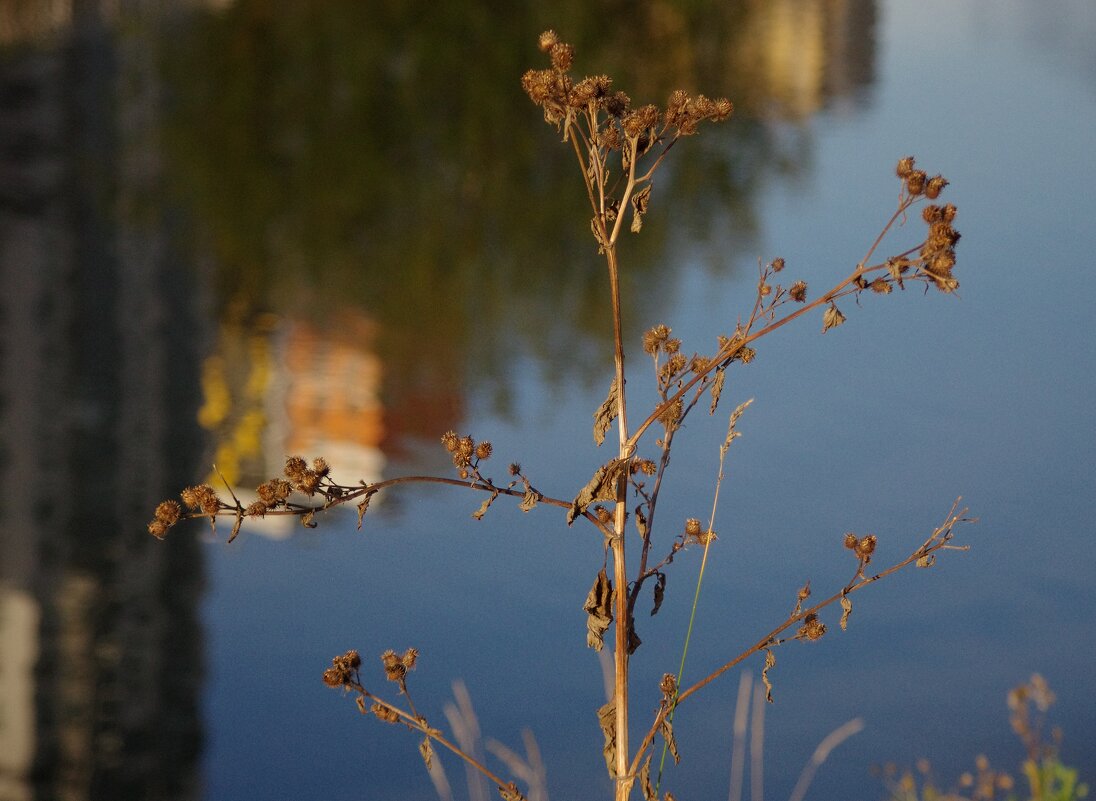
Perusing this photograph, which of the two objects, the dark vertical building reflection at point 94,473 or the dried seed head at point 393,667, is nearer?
the dried seed head at point 393,667

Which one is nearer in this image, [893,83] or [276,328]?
[276,328]

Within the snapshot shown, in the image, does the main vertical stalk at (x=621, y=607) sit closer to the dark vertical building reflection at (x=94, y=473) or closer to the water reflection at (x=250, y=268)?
the dark vertical building reflection at (x=94, y=473)

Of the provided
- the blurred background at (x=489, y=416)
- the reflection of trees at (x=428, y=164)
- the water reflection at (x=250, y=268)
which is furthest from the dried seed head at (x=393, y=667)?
the reflection of trees at (x=428, y=164)

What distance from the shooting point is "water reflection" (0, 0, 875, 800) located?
516 cm

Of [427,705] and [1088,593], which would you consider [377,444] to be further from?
[1088,593]

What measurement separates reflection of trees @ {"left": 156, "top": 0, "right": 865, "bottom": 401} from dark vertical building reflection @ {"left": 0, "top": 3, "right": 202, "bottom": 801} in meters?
0.52

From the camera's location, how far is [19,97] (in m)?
13.9

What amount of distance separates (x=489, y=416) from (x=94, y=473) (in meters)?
1.61

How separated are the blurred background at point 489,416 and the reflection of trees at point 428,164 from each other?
0.05m

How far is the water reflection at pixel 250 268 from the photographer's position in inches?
203

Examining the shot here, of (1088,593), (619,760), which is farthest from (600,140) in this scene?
(1088,593)

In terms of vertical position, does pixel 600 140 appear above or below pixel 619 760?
above

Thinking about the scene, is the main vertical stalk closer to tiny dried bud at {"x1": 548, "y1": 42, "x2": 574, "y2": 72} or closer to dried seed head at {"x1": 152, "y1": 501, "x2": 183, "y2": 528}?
tiny dried bud at {"x1": 548, "y1": 42, "x2": 574, "y2": 72}

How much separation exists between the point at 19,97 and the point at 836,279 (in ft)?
28.2
